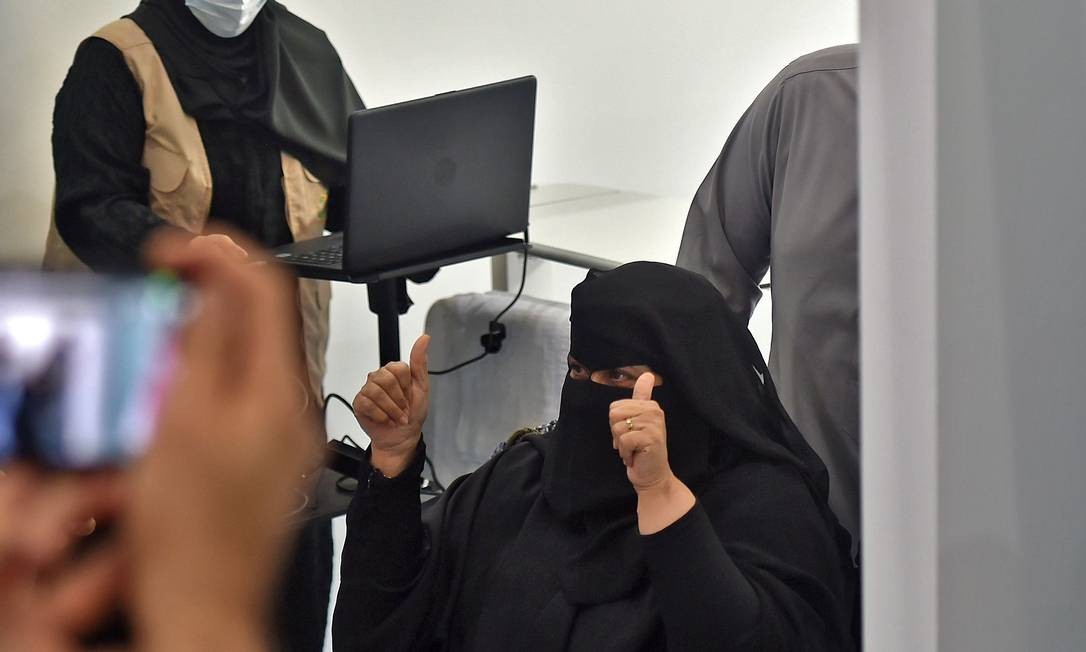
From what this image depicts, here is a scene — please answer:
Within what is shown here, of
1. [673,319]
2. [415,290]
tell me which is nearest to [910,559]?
[673,319]

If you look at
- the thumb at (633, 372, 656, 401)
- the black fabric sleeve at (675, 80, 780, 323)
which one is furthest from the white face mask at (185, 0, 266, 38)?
the thumb at (633, 372, 656, 401)

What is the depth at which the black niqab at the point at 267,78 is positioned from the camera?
5.82 feet

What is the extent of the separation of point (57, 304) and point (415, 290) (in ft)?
5.97

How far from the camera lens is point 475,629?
1.16 m

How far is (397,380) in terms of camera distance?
43.6 inches

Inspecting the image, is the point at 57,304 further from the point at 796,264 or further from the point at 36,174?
the point at 36,174

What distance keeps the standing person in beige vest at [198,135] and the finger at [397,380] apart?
1.77ft

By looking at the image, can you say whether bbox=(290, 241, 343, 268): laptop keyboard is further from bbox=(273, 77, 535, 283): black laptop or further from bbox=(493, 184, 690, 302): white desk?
bbox=(493, 184, 690, 302): white desk

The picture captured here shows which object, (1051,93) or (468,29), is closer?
(1051,93)

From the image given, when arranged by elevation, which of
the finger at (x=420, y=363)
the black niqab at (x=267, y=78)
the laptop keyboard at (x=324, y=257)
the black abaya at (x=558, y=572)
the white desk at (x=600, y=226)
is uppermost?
the black niqab at (x=267, y=78)

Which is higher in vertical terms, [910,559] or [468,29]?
[468,29]

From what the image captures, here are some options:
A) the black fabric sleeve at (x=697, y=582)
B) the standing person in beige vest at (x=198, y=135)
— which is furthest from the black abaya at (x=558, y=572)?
the standing person in beige vest at (x=198, y=135)

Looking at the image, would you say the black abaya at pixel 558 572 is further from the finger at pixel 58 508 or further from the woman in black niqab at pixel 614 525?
the finger at pixel 58 508

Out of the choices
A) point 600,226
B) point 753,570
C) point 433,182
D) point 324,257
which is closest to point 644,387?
point 753,570
